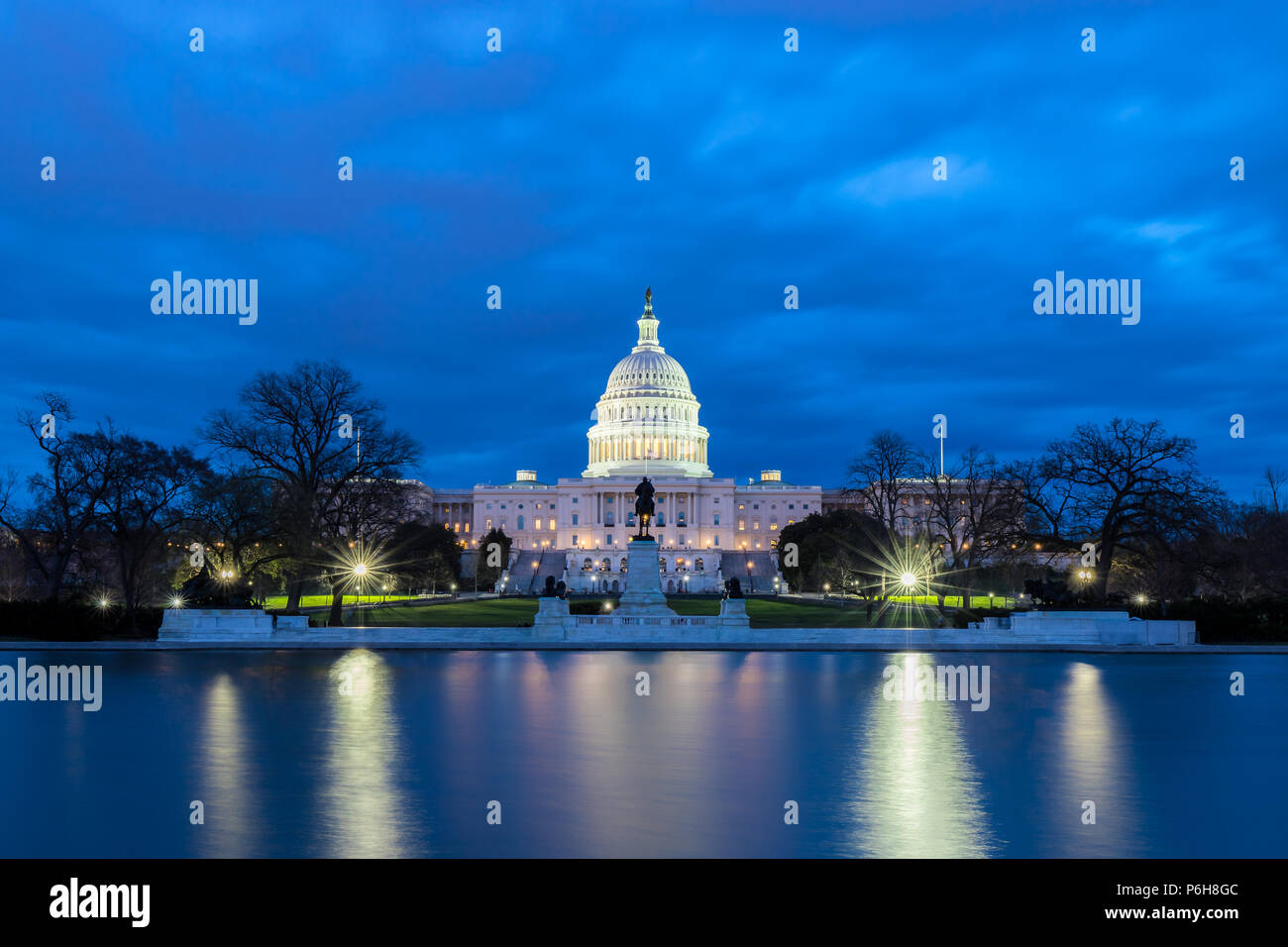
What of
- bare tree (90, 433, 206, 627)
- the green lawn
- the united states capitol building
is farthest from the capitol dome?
bare tree (90, 433, 206, 627)

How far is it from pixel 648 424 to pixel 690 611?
96.4m

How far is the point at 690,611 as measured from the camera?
6184 cm

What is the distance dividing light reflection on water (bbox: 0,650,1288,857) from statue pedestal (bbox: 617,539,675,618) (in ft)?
62.5

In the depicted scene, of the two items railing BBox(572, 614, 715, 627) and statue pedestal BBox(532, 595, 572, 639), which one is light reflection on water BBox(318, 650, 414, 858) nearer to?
statue pedestal BBox(532, 595, 572, 639)

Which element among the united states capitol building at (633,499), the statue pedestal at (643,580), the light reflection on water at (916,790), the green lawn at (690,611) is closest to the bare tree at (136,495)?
the green lawn at (690,611)

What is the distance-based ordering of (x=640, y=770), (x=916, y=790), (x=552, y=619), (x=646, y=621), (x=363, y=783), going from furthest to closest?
(x=646, y=621)
(x=552, y=619)
(x=640, y=770)
(x=363, y=783)
(x=916, y=790)

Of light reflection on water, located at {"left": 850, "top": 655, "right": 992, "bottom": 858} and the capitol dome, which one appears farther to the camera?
the capitol dome

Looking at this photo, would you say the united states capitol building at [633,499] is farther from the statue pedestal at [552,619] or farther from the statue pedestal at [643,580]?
the statue pedestal at [552,619]

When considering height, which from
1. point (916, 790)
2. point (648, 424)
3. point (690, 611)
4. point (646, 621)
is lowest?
point (690, 611)

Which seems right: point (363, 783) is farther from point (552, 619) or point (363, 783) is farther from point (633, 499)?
point (633, 499)

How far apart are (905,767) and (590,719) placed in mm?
6891

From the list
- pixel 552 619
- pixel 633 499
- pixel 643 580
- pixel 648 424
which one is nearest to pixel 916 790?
pixel 552 619

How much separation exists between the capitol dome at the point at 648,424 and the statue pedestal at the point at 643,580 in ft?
345

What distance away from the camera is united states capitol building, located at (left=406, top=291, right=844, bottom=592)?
438 feet
